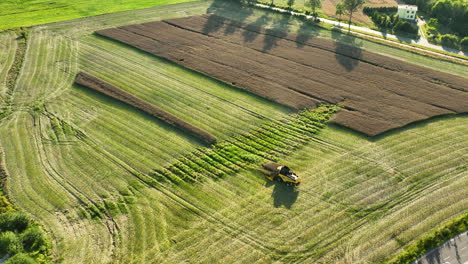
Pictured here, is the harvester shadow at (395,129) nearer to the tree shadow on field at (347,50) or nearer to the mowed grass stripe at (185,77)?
the mowed grass stripe at (185,77)

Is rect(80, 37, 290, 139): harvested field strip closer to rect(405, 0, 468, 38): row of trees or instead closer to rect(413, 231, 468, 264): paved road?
rect(413, 231, 468, 264): paved road

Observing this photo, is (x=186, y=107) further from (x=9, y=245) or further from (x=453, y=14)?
(x=453, y=14)

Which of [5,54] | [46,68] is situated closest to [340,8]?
[46,68]

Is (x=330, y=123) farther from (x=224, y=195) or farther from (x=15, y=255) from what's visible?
(x=15, y=255)

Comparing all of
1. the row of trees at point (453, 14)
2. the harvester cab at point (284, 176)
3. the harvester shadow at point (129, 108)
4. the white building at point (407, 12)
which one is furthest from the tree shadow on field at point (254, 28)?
the harvester cab at point (284, 176)

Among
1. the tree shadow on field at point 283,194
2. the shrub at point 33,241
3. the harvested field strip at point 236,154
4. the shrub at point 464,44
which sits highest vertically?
the shrub at point 464,44

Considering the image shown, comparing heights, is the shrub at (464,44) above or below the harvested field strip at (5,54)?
above

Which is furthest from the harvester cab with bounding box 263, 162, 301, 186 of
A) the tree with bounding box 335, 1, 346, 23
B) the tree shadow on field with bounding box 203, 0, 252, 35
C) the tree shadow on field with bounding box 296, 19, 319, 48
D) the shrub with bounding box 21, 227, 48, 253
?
the tree with bounding box 335, 1, 346, 23
